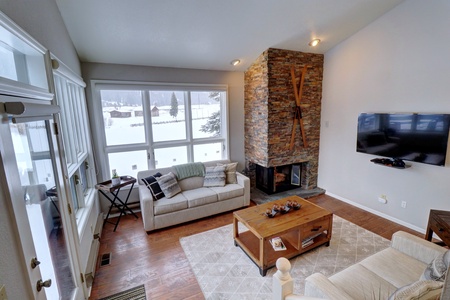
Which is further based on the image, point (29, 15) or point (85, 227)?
point (85, 227)

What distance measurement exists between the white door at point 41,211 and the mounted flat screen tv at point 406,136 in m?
4.19

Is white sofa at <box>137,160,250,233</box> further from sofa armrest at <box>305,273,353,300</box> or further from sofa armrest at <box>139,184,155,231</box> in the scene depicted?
Answer: sofa armrest at <box>305,273,353,300</box>

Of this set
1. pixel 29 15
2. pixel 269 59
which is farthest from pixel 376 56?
pixel 29 15

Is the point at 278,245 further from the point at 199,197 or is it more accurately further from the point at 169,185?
the point at 169,185

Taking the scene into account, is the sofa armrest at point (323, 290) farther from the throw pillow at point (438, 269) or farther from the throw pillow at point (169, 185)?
the throw pillow at point (169, 185)

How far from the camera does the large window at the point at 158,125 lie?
3.85 m

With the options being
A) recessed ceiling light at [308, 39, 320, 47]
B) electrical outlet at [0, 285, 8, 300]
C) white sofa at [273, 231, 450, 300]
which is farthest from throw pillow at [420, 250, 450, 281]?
recessed ceiling light at [308, 39, 320, 47]

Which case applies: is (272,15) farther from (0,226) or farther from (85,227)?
(85,227)

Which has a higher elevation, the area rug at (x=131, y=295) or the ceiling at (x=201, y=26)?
the ceiling at (x=201, y=26)

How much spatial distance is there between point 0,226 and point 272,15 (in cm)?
342

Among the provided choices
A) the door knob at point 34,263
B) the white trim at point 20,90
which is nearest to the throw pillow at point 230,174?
the white trim at point 20,90

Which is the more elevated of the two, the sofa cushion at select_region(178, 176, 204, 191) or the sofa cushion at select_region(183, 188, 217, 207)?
the sofa cushion at select_region(178, 176, 204, 191)

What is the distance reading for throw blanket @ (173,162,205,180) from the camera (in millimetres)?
4059

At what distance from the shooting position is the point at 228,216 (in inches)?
153
